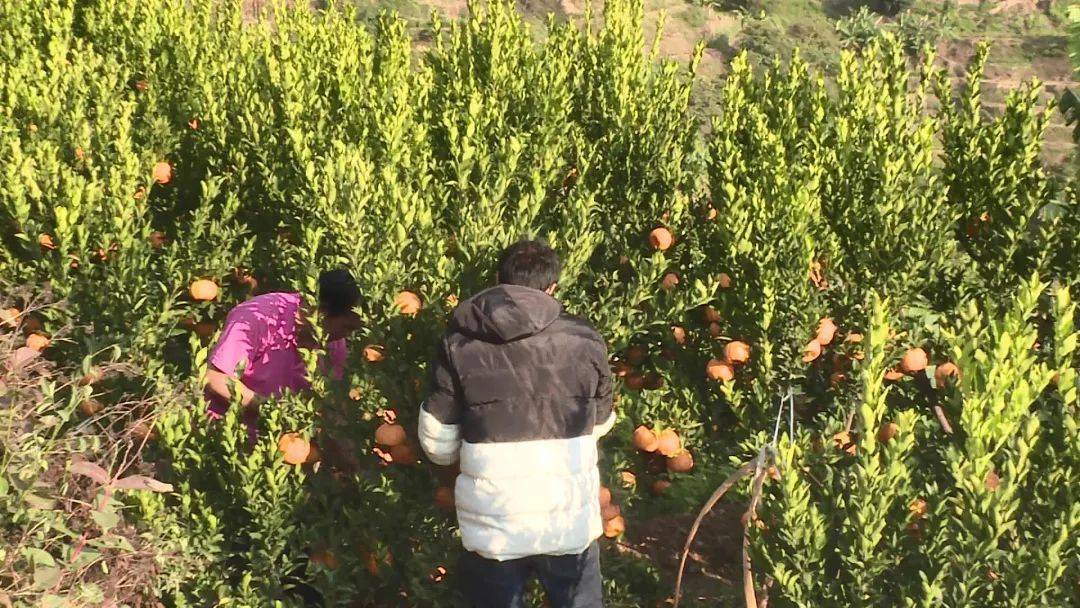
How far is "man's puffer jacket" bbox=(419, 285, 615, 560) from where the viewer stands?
3.08 m

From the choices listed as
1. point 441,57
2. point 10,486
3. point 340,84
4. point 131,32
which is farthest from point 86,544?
point 131,32

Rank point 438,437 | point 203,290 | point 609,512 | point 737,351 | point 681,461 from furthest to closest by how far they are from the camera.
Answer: point 203,290
point 681,461
point 737,351
point 609,512
point 438,437

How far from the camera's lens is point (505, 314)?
302 centimetres

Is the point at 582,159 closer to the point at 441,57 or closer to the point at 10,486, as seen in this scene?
the point at 441,57

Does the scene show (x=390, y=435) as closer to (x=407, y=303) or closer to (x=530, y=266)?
(x=407, y=303)

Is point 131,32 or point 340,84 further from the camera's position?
point 131,32

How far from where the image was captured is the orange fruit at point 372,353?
3723 millimetres

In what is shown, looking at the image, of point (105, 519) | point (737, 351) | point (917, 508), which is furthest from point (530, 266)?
point (105, 519)

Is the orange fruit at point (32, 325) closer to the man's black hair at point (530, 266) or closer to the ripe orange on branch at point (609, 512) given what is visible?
the man's black hair at point (530, 266)

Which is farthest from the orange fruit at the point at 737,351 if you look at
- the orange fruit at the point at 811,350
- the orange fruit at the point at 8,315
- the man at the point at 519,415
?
the orange fruit at the point at 8,315

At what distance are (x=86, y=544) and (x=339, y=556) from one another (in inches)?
39.6

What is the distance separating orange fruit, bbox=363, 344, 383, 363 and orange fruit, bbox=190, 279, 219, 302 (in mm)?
1649

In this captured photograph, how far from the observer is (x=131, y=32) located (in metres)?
6.89

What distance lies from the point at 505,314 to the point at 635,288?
129 centimetres
